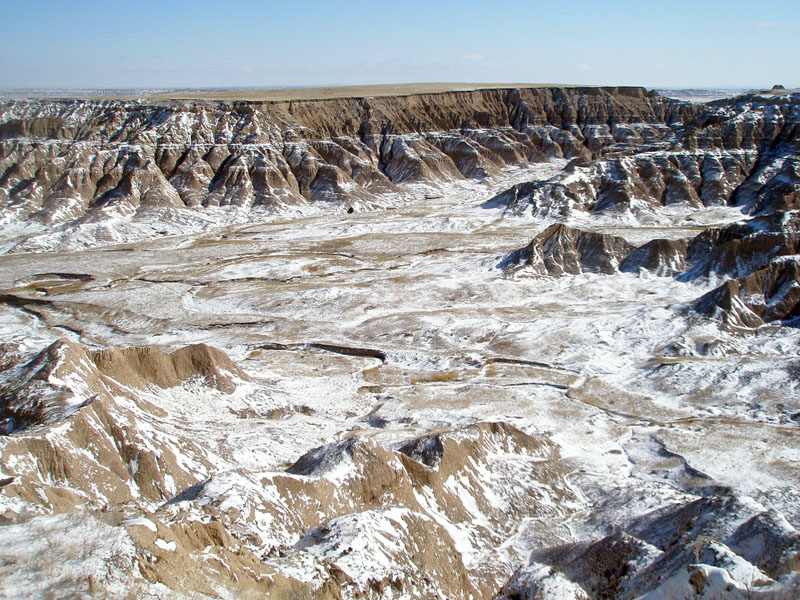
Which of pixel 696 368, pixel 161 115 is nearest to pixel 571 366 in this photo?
pixel 696 368

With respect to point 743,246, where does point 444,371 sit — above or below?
below

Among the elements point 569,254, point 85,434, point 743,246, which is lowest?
point 85,434

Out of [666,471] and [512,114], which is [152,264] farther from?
[512,114]

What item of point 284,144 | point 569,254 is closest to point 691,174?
point 569,254

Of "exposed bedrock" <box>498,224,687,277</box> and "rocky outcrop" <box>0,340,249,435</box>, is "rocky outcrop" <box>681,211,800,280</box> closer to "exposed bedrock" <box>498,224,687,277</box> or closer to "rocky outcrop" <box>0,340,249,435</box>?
"exposed bedrock" <box>498,224,687,277</box>

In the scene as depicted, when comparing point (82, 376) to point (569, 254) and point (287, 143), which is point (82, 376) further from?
point (287, 143)
